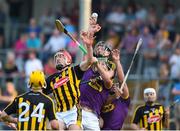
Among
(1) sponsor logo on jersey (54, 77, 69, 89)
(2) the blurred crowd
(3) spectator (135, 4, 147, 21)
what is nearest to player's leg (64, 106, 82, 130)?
(1) sponsor logo on jersey (54, 77, 69, 89)

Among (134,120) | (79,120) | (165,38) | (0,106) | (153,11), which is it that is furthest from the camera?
(153,11)

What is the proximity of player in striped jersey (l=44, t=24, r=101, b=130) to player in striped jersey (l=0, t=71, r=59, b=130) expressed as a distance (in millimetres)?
1117

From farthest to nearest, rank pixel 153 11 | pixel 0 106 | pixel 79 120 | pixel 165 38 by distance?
Result: 1. pixel 153 11
2. pixel 165 38
3. pixel 0 106
4. pixel 79 120

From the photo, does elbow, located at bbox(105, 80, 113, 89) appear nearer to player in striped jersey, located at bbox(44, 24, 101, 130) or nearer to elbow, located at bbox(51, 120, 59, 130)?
player in striped jersey, located at bbox(44, 24, 101, 130)

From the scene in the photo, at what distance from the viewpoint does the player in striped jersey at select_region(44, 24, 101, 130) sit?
14.6 metres

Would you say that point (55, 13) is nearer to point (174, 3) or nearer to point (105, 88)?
point (174, 3)

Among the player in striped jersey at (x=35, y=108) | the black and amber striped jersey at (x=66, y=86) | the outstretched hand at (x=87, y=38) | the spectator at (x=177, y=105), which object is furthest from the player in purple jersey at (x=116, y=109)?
the spectator at (x=177, y=105)

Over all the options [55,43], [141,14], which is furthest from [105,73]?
[141,14]

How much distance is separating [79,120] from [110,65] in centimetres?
120

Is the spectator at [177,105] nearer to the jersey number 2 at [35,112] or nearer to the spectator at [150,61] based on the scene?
the spectator at [150,61]

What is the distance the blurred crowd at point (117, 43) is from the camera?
22109mm

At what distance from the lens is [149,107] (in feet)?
55.1

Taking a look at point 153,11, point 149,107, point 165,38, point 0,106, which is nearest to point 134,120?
point 149,107

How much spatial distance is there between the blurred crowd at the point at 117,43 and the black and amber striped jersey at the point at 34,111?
283 inches
